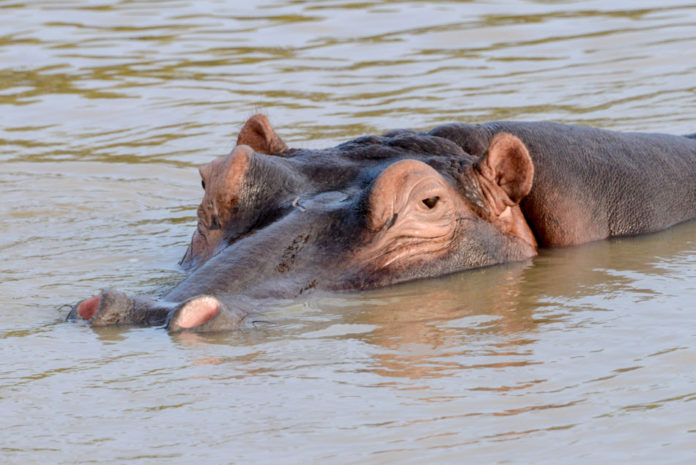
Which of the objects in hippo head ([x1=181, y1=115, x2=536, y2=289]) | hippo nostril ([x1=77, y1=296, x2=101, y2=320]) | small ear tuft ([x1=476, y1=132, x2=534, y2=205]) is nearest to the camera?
hippo nostril ([x1=77, y1=296, x2=101, y2=320])

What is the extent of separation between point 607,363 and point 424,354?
0.65 meters

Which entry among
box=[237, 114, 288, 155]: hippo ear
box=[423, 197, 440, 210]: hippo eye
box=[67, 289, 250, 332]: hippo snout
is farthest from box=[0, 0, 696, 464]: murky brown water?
box=[237, 114, 288, 155]: hippo ear

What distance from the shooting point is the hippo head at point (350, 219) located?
566cm

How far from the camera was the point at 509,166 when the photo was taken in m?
6.55

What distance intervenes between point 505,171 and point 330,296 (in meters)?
1.27

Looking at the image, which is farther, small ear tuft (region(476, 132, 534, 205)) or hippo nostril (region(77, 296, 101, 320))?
small ear tuft (region(476, 132, 534, 205))

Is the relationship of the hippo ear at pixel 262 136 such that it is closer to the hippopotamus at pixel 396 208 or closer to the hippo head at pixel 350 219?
the hippopotamus at pixel 396 208

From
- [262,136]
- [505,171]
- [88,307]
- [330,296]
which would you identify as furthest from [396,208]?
[88,307]

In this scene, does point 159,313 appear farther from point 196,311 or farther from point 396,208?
point 396,208

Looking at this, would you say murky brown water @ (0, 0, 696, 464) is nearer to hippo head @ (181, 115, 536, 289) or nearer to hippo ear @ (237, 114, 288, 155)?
hippo head @ (181, 115, 536, 289)

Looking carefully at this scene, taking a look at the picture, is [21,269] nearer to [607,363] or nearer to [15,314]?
[15,314]

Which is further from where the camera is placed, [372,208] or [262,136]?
[262,136]

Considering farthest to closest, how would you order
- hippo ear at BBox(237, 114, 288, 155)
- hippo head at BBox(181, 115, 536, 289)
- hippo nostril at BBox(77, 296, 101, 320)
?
hippo ear at BBox(237, 114, 288, 155) < hippo head at BBox(181, 115, 536, 289) < hippo nostril at BBox(77, 296, 101, 320)

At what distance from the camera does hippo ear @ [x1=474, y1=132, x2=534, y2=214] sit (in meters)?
6.47
